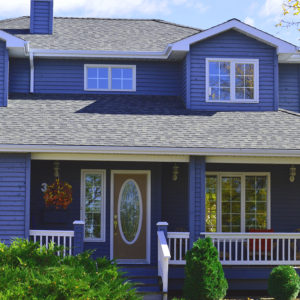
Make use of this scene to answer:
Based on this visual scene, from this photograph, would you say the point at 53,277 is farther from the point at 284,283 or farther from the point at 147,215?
the point at 147,215

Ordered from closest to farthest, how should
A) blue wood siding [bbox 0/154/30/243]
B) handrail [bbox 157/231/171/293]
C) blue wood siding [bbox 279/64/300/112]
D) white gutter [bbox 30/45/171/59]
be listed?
handrail [bbox 157/231/171/293] → blue wood siding [bbox 0/154/30/243] → white gutter [bbox 30/45/171/59] → blue wood siding [bbox 279/64/300/112]

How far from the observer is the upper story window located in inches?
624

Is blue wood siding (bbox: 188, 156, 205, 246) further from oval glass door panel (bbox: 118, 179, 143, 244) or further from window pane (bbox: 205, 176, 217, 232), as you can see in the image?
window pane (bbox: 205, 176, 217, 232)

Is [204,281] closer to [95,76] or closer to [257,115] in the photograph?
[257,115]

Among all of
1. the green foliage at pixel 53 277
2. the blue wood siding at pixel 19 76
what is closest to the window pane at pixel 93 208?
the blue wood siding at pixel 19 76

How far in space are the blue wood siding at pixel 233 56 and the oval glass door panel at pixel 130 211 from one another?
2.73m

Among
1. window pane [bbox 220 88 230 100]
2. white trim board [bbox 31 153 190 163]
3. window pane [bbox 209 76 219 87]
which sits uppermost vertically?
window pane [bbox 209 76 219 87]

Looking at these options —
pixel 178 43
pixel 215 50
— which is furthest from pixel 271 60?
pixel 178 43

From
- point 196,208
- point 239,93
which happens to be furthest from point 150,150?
point 239,93

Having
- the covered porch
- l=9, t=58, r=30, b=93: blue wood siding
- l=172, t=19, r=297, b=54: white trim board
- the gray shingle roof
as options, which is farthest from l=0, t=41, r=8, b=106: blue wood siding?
l=172, t=19, r=297, b=54: white trim board

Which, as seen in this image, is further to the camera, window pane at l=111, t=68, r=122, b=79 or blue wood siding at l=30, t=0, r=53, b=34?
blue wood siding at l=30, t=0, r=53, b=34

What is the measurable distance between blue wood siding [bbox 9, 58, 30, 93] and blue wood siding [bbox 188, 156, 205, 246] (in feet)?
18.6

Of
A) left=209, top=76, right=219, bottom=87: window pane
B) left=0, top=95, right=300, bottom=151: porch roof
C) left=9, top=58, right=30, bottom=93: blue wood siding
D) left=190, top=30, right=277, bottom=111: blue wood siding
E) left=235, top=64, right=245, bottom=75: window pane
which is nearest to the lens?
left=0, top=95, right=300, bottom=151: porch roof

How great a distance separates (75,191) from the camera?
1495 centimetres
